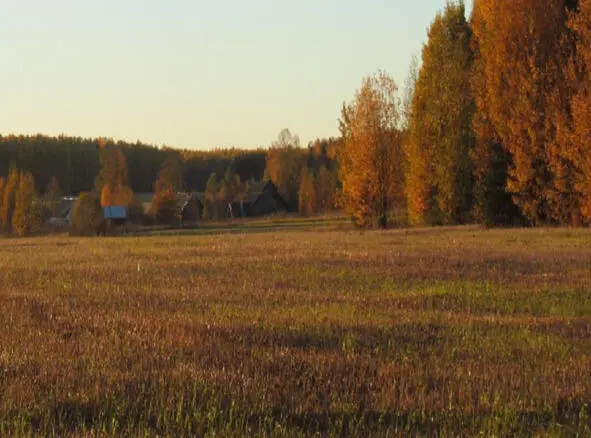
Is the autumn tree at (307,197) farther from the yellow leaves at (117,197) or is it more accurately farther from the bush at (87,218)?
the bush at (87,218)

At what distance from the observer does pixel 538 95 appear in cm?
3528

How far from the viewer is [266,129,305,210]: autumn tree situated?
11978 centimetres

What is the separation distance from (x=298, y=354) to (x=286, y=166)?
124 meters

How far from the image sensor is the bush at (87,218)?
62719 millimetres

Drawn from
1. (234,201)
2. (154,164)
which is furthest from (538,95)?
(154,164)

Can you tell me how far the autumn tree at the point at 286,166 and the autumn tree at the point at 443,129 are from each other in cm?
7274

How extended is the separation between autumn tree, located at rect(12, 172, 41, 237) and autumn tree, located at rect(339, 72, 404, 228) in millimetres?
38991

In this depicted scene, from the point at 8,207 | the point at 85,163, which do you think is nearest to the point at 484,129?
the point at 8,207

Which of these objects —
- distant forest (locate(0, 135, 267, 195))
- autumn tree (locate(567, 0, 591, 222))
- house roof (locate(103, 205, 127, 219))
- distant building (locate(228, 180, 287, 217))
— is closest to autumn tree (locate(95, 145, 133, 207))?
house roof (locate(103, 205, 127, 219))

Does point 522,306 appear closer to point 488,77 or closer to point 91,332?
point 91,332

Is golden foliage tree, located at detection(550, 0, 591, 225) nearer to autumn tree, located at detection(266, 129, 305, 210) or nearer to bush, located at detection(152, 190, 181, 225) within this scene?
bush, located at detection(152, 190, 181, 225)

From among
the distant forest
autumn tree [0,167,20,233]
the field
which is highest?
the distant forest

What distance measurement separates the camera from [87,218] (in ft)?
207

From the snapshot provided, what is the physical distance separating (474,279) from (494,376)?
→ 29.0 ft
